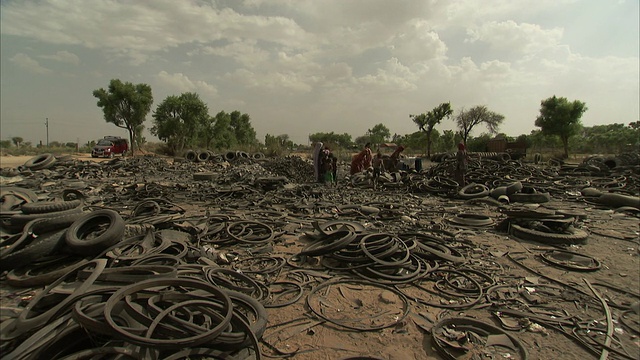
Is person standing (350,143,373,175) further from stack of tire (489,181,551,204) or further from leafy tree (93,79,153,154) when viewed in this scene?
leafy tree (93,79,153,154)

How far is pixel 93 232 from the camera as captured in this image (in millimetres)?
5125

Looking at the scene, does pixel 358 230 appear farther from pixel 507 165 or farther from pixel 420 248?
pixel 507 165

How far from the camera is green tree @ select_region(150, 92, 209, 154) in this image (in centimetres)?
4106

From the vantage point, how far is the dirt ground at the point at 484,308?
3.04m

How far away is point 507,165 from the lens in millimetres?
17062

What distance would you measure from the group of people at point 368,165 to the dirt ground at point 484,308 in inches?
260

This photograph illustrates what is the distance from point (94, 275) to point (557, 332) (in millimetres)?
4892

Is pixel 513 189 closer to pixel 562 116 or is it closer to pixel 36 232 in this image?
pixel 36 232

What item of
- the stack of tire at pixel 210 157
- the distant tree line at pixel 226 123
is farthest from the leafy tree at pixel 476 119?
the stack of tire at pixel 210 157

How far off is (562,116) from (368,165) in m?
31.3

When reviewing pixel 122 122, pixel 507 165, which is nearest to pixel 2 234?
pixel 507 165

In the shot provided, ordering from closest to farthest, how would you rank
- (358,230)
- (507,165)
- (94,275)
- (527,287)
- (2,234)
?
(94,275), (527,287), (2,234), (358,230), (507,165)

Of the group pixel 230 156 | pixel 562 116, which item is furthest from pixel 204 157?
pixel 562 116

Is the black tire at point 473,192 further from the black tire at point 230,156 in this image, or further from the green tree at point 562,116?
the green tree at point 562,116
